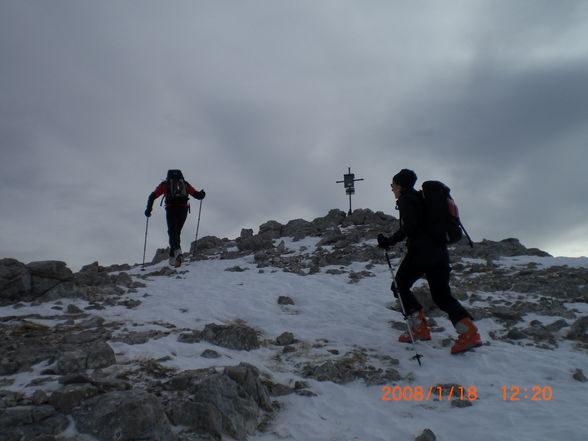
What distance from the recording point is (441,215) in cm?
605

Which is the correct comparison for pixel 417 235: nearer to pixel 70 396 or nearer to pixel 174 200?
pixel 70 396

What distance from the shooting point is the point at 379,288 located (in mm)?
10594

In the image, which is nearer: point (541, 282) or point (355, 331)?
point (355, 331)

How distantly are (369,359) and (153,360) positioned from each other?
10.5 feet

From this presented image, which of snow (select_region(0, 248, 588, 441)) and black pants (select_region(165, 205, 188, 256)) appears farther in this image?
black pants (select_region(165, 205, 188, 256))

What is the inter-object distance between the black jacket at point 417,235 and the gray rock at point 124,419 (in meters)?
4.11

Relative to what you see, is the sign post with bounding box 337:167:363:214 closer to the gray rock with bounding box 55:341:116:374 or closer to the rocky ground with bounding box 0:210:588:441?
the rocky ground with bounding box 0:210:588:441

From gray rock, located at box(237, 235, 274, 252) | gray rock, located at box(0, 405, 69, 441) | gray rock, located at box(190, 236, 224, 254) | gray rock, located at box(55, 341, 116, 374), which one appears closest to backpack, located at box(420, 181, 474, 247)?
gray rock, located at box(55, 341, 116, 374)

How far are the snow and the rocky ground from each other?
0.16 metres

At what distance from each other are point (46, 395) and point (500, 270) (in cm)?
1235

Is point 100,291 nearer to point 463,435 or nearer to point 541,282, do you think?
point 463,435

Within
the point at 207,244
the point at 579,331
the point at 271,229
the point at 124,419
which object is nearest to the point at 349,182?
the point at 271,229

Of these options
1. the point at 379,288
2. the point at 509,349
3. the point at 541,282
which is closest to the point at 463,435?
the point at 509,349
